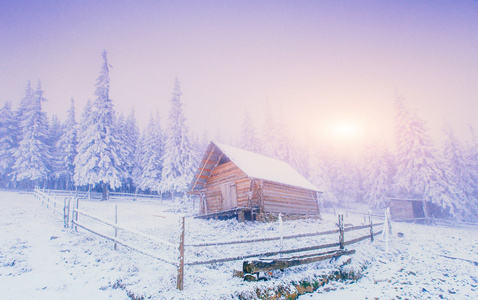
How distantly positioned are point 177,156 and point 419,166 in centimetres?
3120

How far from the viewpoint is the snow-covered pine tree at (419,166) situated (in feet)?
86.7

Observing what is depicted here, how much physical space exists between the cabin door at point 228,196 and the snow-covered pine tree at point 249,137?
21.3m

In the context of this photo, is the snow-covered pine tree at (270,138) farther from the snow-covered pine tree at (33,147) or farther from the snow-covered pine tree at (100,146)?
the snow-covered pine tree at (33,147)

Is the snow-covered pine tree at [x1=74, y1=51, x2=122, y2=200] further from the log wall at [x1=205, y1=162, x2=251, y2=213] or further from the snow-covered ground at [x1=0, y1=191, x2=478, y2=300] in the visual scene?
the snow-covered ground at [x1=0, y1=191, x2=478, y2=300]

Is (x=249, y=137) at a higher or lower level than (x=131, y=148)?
higher

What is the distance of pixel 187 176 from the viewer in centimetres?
3250

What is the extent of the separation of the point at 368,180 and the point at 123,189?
4330 cm

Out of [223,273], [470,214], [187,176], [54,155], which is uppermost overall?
[54,155]

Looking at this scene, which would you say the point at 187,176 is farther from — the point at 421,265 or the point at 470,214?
the point at 470,214

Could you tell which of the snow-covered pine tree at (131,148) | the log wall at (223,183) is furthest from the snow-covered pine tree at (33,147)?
the log wall at (223,183)

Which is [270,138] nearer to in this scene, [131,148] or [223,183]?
[223,183]

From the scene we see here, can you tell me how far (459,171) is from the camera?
31.5 metres

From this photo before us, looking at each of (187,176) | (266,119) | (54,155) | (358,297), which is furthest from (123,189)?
(358,297)

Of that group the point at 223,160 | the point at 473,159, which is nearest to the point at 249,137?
the point at 223,160
